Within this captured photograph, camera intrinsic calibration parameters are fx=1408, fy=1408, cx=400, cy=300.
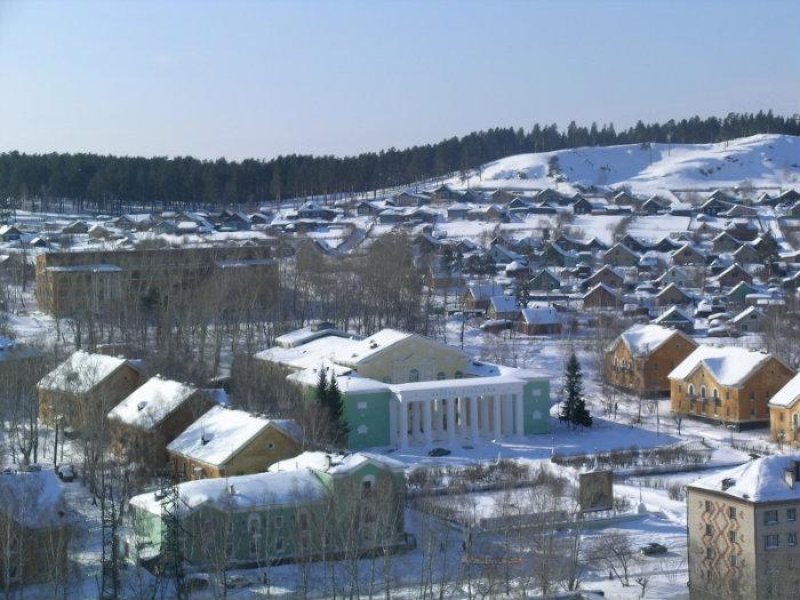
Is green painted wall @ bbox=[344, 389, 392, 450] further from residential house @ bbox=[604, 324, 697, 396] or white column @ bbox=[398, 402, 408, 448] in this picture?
residential house @ bbox=[604, 324, 697, 396]

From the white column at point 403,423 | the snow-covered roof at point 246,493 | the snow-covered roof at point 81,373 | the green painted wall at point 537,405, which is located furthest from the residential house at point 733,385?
the snow-covered roof at point 246,493

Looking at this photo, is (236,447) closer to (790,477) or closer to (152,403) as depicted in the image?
(152,403)

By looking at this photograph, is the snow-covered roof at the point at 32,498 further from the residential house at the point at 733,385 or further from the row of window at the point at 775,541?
the residential house at the point at 733,385

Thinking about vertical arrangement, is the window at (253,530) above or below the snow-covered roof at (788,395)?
below

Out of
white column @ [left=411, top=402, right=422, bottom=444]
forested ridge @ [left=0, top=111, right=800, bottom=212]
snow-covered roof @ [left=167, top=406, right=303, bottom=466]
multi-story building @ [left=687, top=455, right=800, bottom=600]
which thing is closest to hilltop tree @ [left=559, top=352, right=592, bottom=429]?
white column @ [left=411, top=402, right=422, bottom=444]

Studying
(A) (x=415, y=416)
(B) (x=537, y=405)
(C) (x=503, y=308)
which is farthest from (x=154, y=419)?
(C) (x=503, y=308)

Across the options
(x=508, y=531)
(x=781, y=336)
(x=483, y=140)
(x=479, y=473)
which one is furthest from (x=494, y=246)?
(x=483, y=140)

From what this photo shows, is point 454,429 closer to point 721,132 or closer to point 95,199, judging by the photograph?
point 95,199

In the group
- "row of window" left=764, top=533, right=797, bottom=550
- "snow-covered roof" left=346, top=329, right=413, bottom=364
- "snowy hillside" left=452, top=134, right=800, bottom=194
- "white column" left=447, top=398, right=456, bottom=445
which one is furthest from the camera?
"snowy hillside" left=452, top=134, right=800, bottom=194
